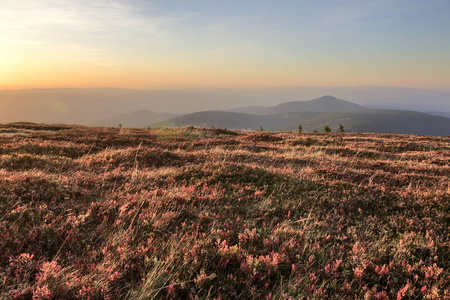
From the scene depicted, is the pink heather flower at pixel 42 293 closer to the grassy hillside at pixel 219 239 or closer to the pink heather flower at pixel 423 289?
the grassy hillside at pixel 219 239

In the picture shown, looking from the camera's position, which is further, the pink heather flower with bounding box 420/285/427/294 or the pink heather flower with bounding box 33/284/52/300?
the pink heather flower with bounding box 420/285/427/294

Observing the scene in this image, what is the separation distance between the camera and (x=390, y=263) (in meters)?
3.88

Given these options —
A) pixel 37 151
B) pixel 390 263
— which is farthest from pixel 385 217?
pixel 37 151

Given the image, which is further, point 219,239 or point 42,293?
point 219,239

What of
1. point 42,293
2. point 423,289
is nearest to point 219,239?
point 42,293

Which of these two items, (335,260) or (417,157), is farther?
Answer: (417,157)

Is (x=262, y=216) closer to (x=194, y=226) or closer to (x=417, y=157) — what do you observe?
(x=194, y=226)

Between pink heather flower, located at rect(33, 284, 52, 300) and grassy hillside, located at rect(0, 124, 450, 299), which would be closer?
pink heather flower, located at rect(33, 284, 52, 300)

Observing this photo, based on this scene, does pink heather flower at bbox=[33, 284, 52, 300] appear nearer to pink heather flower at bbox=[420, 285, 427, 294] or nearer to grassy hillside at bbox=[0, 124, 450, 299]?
grassy hillside at bbox=[0, 124, 450, 299]

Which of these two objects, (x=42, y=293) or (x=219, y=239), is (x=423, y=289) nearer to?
(x=219, y=239)

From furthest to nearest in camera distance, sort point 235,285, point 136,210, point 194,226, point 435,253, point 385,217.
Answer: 1. point 385,217
2. point 136,210
3. point 194,226
4. point 435,253
5. point 235,285

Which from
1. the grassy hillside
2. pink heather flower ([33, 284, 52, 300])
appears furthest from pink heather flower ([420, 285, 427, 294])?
pink heather flower ([33, 284, 52, 300])

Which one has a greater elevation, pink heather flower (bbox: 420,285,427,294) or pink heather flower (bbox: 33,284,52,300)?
pink heather flower (bbox: 33,284,52,300)

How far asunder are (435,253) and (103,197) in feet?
24.7
